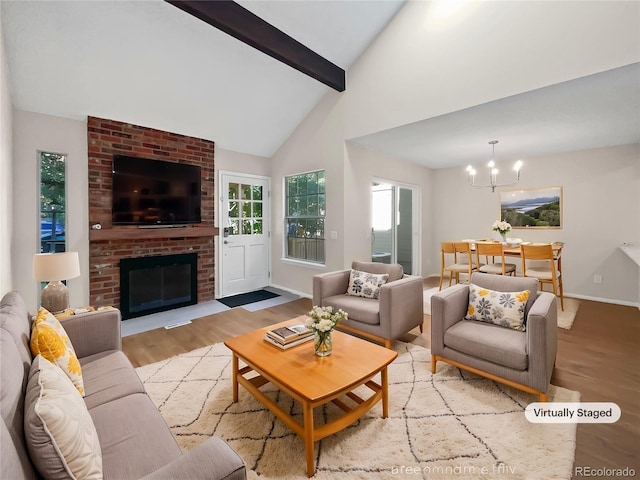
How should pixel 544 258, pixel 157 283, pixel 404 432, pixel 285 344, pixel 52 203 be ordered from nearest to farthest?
pixel 404 432 < pixel 285 344 < pixel 52 203 < pixel 544 258 < pixel 157 283

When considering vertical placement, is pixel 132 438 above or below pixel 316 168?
below

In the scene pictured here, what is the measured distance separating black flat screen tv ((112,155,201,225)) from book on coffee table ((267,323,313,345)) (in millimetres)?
2790

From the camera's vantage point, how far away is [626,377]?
2338 mm

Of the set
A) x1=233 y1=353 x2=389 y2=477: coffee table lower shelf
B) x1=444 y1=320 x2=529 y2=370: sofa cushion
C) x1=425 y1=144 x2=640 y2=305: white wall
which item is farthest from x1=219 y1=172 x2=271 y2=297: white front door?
x1=425 y1=144 x2=640 y2=305: white wall

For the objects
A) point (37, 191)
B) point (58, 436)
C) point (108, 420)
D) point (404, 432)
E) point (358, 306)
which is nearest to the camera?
Result: point (58, 436)

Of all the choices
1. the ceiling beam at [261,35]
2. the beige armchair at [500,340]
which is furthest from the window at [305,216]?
the beige armchair at [500,340]

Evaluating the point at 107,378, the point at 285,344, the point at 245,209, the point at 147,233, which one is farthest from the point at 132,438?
the point at 245,209

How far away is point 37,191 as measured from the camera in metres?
3.32

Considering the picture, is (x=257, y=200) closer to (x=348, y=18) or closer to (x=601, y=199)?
(x=348, y=18)

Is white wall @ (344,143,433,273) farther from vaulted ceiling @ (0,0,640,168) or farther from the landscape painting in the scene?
the landscape painting

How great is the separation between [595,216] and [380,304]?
4043 millimetres

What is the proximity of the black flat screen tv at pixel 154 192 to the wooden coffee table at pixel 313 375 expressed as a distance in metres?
2.70
